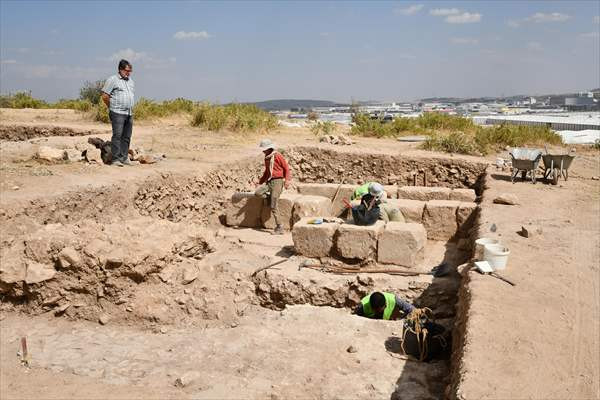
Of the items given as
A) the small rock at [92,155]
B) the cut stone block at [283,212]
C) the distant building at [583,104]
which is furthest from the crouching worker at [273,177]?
the distant building at [583,104]

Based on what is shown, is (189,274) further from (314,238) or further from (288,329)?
(314,238)

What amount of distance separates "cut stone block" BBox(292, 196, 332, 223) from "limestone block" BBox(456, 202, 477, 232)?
216 cm

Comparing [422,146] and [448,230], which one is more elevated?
[422,146]

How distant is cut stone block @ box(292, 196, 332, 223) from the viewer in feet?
28.6

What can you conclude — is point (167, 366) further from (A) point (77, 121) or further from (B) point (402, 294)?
(A) point (77, 121)

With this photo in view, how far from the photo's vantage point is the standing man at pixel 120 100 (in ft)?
28.1

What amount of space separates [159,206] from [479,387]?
6.12 metres

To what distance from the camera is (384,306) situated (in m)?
5.91

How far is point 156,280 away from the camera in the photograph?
6.26 metres

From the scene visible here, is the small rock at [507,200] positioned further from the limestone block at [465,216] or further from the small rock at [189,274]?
the small rock at [189,274]

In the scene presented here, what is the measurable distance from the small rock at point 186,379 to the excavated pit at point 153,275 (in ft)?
4.28

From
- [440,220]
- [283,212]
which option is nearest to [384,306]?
[440,220]

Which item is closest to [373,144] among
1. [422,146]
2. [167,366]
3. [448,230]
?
[422,146]

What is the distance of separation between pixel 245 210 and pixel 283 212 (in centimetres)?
78
